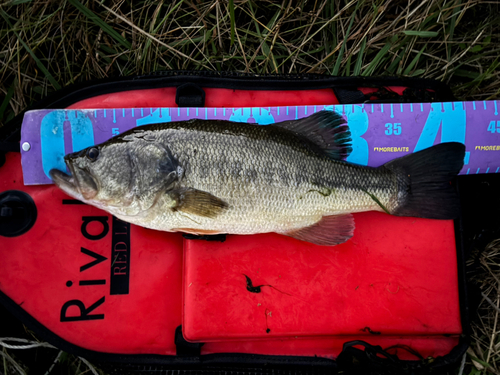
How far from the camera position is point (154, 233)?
2.18 metres

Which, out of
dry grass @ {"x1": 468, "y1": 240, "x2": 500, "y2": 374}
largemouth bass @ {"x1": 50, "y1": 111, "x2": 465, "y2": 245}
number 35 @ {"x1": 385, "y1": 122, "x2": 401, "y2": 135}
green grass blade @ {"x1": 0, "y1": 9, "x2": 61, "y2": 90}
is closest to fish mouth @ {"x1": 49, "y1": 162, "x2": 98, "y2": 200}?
largemouth bass @ {"x1": 50, "y1": 111, "x2": 465, "y2": 245}

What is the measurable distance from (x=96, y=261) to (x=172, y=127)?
43.6 inches

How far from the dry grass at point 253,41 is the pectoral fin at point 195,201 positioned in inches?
54.3

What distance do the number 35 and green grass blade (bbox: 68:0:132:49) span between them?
2286 millimetres

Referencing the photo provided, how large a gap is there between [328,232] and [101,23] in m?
2.58

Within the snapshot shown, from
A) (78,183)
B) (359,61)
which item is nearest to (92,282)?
(78,183)

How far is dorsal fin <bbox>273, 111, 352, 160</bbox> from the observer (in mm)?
2047

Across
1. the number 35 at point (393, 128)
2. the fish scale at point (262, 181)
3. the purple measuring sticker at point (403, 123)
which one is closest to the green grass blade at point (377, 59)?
the purple measuring sticker at point (403, 123)

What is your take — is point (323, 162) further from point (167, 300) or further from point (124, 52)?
point (124, 52)

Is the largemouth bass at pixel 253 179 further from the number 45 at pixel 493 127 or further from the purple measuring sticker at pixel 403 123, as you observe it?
the number 45 at pixel 493 127

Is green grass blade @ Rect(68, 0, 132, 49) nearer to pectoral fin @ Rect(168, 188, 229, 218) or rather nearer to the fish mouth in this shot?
the fish mouth

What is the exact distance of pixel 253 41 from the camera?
9.00 feet

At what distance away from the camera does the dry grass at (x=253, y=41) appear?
2.62 meters

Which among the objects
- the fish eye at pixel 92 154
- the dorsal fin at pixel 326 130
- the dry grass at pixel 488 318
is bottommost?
the dry grass at pixel 488 318
